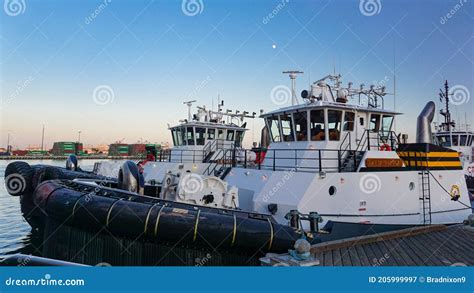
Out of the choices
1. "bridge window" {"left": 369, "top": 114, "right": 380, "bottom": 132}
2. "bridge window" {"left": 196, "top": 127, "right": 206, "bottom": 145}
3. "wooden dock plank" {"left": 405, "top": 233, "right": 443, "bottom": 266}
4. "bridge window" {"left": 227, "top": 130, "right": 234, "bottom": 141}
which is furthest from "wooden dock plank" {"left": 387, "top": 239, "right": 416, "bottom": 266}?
"bridge window" {"left": 227, "top": 130, "right": 234, "bottom": 141}

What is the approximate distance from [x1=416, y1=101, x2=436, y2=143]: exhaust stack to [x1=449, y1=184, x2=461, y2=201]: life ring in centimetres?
287

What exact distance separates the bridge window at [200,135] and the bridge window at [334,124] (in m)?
8.95

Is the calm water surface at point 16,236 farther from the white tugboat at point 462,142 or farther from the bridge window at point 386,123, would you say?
the white tugboat at point 462,142

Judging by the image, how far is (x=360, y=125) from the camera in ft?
31.9

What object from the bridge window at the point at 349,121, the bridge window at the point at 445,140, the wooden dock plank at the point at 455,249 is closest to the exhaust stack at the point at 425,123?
the bridge window at the point at 349,121

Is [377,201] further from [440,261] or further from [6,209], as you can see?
[6,209]

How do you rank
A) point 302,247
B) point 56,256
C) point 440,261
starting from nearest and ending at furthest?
point 302,247 < point 440,261 < point 56,256

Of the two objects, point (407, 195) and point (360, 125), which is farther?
point (360, 125)

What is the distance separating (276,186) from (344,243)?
120 inches

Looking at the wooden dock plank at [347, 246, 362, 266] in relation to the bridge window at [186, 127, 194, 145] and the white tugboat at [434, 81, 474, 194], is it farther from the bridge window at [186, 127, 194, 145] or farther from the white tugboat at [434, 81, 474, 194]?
the white tugboat at [434, 81, 474, 194]

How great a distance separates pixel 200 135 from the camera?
55.1 ft

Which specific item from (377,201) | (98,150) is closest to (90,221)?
(377,201)

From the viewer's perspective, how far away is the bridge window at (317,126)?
30.3ft

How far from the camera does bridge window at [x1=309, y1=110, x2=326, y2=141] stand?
364 inches
